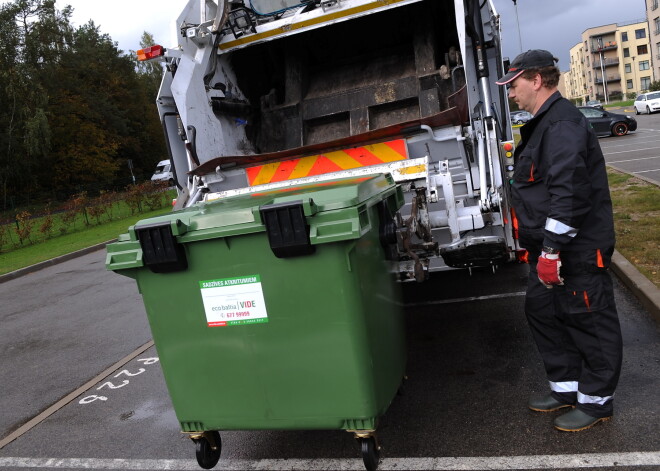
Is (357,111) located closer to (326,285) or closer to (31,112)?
(326,285)

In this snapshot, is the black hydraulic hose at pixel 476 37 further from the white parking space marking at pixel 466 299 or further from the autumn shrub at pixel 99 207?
the autumn shrub at pixel 99 207

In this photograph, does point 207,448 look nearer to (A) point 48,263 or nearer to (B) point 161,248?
(B) point 161,248

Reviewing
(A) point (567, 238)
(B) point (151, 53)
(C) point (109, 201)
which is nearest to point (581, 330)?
(A) point (567, 238)

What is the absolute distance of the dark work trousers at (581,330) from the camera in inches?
108

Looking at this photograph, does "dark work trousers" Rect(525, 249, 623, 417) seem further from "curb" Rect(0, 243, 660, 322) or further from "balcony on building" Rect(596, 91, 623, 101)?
"balcony on building" Rect(596, 91, 623, 101)

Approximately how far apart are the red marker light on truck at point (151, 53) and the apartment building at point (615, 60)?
90349mm

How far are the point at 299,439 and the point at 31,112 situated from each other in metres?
34.4

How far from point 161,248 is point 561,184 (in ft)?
5.94

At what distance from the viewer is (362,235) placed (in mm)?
2406

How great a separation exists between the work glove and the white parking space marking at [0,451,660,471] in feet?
2.62

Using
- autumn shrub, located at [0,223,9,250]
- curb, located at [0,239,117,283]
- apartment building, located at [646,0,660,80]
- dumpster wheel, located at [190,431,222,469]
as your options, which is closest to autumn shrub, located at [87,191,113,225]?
autumn shrub, located at [0,223,9,250]

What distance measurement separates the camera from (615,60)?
92.7 metres

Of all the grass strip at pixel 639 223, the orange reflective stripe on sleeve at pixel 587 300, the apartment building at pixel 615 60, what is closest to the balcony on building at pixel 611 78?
the apartment building at pixel 615 60

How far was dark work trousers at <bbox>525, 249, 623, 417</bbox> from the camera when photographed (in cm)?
274
